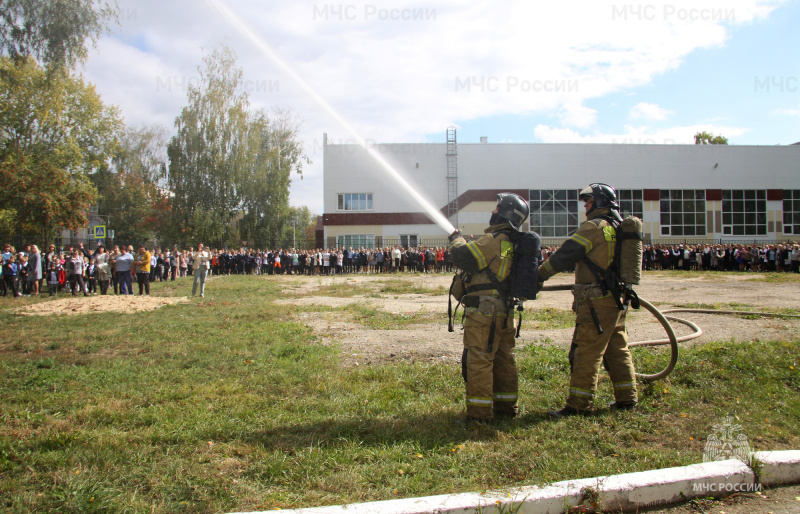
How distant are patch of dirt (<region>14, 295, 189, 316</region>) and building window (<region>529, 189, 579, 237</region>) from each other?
29.7 metres

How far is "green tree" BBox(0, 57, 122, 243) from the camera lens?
24.6m

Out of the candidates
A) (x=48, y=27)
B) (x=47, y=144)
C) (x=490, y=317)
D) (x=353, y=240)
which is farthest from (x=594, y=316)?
(x=47, y=144)

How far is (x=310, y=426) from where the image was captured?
13.6 ft

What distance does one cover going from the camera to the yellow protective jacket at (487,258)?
426cm

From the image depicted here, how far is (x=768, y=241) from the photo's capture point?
38812 millimetres

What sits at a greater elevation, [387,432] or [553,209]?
[553,209]

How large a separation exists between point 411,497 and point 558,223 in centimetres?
3703

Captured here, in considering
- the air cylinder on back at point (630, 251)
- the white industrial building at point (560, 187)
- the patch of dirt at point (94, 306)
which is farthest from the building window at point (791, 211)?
the patch of dirt at point (94, 306)

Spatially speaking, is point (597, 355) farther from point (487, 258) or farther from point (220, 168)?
point (220, 168)

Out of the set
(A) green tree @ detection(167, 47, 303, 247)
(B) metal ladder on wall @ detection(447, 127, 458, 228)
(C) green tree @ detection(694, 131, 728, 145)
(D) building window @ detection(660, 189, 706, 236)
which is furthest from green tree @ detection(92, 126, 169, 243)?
(C) green tree @ detection(694, 131, 728, 145)

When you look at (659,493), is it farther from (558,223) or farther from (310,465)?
(558,223)

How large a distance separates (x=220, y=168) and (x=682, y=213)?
35618mm

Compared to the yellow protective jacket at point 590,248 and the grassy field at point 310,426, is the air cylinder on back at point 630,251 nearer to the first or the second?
the yellow protective jacket at point 590,248

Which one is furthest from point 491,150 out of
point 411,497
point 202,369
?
point 411,497
